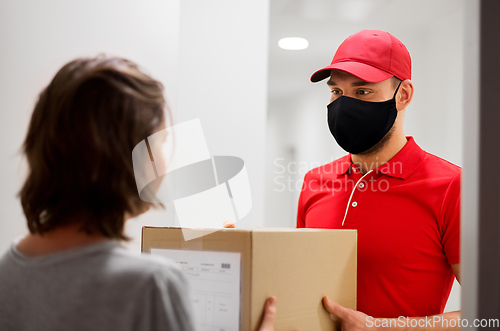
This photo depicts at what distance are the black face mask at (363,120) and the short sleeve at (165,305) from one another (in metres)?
0.83

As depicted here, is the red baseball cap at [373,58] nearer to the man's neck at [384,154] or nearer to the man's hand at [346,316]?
the man's neck at [384,154]

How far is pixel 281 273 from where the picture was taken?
726 millimetres

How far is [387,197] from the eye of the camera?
112 centimetres

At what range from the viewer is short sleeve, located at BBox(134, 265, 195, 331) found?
1.59 feet

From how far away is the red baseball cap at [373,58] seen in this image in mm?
1153

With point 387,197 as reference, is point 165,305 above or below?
below

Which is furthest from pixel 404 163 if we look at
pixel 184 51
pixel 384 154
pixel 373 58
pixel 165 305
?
pixel 184 51

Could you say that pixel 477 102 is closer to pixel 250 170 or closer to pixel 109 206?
pixel 109 206

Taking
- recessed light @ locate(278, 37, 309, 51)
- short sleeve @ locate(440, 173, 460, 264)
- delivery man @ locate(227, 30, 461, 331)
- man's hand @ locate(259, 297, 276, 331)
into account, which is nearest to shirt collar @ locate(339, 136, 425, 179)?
delivery man @ locate(227, 30, 461, 331)

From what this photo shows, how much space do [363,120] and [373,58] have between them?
0.61 feet

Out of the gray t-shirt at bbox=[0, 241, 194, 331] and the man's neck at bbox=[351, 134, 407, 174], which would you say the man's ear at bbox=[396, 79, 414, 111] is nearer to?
the man's neck at bbox=[351, 134, 407, 174]

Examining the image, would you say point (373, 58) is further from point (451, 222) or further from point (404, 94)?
point (451, 222)

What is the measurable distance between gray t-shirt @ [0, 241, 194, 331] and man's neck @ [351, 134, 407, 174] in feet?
2.79

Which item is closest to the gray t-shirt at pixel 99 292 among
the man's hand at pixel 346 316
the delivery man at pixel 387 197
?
the man's hand at pixel 346 316
